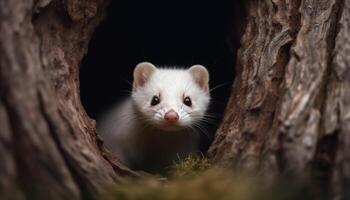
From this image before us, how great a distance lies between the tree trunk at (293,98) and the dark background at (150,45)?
8.73 ft

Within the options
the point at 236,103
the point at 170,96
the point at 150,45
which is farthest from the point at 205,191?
the point at 150,45

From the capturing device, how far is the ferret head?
5.76 meters

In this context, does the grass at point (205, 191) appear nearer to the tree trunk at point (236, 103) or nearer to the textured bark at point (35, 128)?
the tree trunk at point (236, 103)

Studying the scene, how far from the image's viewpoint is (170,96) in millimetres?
5988

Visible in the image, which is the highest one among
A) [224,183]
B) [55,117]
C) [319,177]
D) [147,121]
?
[55,117]

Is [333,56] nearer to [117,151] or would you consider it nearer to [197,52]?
[117,151]

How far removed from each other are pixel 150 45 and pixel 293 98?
531 cm

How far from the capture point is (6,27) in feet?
12.2

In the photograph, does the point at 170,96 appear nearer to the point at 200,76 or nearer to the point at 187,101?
the point at 187,101

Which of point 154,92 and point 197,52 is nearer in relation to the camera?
point 154,92

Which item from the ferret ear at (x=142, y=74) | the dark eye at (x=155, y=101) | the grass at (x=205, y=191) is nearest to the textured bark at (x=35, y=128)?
the grass at (x=205, y=191)

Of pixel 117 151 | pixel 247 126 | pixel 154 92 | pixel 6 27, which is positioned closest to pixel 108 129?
pixel 117 151

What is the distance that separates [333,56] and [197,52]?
4.89 meters

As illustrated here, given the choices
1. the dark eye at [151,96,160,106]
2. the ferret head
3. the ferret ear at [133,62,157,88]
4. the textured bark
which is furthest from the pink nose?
the textured bark
